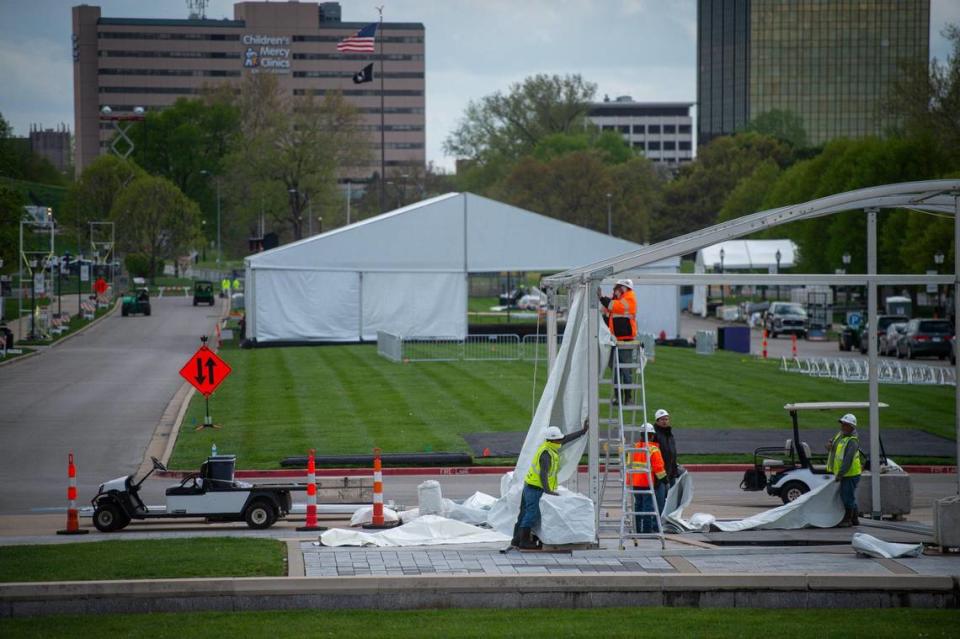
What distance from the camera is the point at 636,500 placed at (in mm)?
16531

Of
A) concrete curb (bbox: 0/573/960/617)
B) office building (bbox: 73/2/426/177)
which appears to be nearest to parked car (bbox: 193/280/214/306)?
concrete curb (bbox: 0/573/960/617)

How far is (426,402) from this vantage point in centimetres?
3281

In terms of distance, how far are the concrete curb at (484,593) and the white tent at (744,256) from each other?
66.1 metres

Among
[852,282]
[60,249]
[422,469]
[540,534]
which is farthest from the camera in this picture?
[60,249]

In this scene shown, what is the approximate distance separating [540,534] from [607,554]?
2.93 feet

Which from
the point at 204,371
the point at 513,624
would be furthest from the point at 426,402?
the point at 513,624

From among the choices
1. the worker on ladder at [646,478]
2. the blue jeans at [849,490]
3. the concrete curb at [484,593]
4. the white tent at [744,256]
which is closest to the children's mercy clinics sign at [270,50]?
the white tent at [744,256]

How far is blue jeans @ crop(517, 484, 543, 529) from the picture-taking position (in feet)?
50.5

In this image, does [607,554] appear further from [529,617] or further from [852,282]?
[852,282]

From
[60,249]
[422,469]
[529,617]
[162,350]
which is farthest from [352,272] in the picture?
[60,249]

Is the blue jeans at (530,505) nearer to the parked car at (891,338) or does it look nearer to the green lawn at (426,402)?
the green lawn at (426,402)

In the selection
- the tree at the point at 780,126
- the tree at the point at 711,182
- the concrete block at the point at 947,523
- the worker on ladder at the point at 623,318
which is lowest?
the concrete block at the point at 947,523

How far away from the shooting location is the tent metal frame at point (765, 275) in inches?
622

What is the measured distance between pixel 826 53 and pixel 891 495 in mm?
175369
